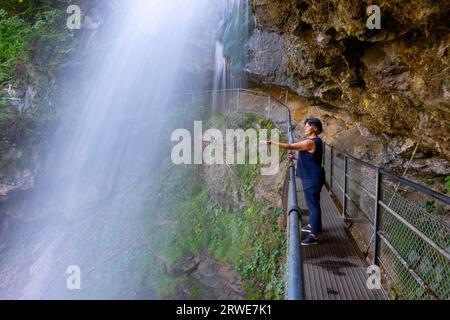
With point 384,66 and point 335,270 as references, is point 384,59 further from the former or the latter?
point 335,270

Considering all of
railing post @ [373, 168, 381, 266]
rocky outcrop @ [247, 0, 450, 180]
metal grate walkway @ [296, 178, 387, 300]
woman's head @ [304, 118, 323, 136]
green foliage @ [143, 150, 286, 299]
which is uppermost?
rocky outcrop @ [247, 0, 450, 180]

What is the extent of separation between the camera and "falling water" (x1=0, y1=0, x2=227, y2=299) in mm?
13242

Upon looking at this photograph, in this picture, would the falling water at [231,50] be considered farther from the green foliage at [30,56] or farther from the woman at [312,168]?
the woman at [312,168]

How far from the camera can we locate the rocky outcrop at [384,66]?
3.32 m

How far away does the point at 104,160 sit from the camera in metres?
16.8

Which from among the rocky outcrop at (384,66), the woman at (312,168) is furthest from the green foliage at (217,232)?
the woman at (312,168)

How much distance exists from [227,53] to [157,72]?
5674mm

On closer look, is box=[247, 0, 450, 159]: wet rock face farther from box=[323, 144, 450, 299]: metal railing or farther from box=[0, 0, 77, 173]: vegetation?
box=[0, 0, 77, 173]: vegetation

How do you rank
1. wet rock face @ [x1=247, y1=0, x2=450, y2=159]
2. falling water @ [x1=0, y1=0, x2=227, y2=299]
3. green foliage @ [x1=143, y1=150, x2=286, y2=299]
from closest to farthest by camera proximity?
wet rock face @ [x1=247, y1=0, x2=450, y2=159] < green foliage @ [x1=143, y1=150, x2=286, y2=299] < falling water @ [x1=0, y1=0, x2=227, y2=299]

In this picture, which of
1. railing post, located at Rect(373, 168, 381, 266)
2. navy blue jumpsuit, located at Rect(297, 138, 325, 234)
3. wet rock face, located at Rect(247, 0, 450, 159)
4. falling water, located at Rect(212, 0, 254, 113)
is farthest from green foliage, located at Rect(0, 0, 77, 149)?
railing post, located at Rect(373, 168, 381, 266)

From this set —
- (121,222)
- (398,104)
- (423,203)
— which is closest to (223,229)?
(121,222)

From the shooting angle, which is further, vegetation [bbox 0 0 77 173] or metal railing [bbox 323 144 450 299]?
vegetation [bbox 0 0 77 173]

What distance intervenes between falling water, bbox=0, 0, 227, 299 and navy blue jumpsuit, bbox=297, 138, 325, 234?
31.5ft

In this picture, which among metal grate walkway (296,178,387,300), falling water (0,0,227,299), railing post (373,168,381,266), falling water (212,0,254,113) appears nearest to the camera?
metal grate walkway (296,178,387,300)
